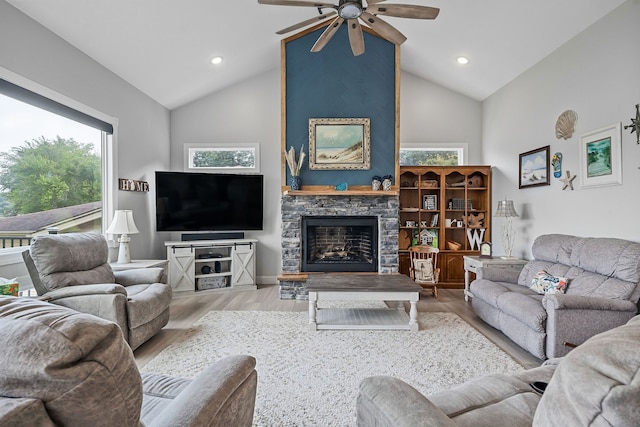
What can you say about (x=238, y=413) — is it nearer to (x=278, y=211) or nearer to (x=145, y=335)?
(x=145, y=335)

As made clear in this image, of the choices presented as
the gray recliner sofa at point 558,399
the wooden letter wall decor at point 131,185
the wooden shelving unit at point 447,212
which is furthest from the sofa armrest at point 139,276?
the wooden shelving unit at point 447,212

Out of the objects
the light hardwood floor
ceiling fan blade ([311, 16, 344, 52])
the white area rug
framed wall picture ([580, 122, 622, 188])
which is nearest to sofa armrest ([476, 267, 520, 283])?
the light hardwood floor

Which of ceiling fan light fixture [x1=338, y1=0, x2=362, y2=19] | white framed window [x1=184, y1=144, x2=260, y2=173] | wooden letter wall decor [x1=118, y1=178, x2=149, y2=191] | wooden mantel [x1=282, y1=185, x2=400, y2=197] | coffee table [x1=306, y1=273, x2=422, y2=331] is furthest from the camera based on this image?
white framed window [x1=184, y1=144, x2=260, y2=173]

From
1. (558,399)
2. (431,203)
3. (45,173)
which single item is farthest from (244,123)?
(558,399)

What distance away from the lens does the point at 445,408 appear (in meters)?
1.29

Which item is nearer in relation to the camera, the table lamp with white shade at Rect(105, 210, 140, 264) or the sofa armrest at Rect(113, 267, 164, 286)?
the sofa armrest at Rect(113, 267, 164, 286)

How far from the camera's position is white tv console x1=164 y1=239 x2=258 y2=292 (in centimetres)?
496

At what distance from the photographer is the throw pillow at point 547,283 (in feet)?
10.5

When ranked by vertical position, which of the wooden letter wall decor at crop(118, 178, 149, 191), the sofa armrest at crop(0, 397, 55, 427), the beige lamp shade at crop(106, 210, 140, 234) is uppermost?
the wooden letter wall decor at crop(118, 178, 149, 191)

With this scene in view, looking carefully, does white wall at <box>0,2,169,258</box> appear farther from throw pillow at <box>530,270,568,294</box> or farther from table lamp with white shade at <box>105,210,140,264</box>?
throw pillow at <box>530,270,568,294</box>

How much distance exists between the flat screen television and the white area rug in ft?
5.94

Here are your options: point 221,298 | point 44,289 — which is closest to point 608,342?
point 44,289

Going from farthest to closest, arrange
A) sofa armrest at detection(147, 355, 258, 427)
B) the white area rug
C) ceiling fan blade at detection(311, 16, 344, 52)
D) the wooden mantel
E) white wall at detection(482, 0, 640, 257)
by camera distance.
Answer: the wooden mantel
white wall at detection(482, 0, 640, 257)
ceiling fan blade at detection(311, 16, 344, 52)
the white area rug
sofa armrest at detection(147, 355, 258, 427)

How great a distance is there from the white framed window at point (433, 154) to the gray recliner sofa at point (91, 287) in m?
4.28
